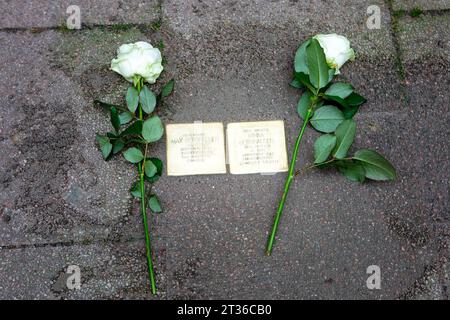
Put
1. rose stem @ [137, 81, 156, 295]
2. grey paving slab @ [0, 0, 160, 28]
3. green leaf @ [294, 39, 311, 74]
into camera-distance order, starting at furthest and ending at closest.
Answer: grey paving slab @ [0, 0, 160, 28], green leaf @ [294, 39, 311, 74], rose stem @ [137, 81, 156, 295]

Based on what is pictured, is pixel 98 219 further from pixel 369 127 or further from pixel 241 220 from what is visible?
pixel 369 127

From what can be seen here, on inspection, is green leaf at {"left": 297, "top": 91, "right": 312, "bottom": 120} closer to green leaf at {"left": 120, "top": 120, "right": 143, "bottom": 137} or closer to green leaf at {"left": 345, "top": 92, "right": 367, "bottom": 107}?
green leaf at {"left": 345, "top": 92, "right": 367, "bottom": 107}

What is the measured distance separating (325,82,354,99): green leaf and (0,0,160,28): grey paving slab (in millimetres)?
632

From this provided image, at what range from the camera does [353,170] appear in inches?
60.0

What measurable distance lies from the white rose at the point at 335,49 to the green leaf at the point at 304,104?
11 cm

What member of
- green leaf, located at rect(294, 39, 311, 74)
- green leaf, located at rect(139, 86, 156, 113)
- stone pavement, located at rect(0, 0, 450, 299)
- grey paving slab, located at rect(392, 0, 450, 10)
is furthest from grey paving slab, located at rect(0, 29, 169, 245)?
grey paving slab, located at rect(392, 0, 450, 10)

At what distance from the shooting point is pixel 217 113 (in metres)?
1.64

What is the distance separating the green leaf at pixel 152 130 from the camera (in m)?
1.53

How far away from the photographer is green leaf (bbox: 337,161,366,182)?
151 centimetres

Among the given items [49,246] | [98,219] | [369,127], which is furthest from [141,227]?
[369,127]

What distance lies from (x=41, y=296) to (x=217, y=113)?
76cm

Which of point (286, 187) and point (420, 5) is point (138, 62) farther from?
point (420, 5)

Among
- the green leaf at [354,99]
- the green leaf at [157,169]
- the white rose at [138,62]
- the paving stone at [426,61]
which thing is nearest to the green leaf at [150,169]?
the green leaf at [157,169]

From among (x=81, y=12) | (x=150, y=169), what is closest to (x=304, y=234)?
(x=150, y=169)
